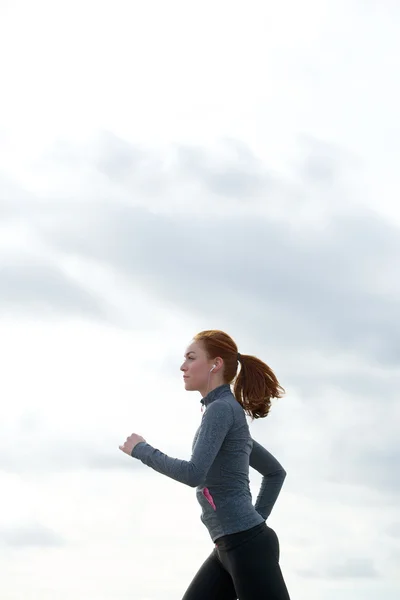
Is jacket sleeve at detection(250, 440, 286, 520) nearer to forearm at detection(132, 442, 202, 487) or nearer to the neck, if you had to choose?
the neck

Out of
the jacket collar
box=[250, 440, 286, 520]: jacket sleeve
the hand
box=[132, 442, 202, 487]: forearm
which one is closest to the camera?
box=[132, 442, 202, 487]: forearm

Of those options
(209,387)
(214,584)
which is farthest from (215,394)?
(214,584)

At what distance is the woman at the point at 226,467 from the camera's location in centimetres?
636

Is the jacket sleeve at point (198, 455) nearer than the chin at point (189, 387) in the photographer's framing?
Yes

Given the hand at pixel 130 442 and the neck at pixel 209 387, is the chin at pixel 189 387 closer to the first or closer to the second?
the neck at pixel 209 387

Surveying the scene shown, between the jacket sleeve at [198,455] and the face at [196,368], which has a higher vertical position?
the face at [196,368]

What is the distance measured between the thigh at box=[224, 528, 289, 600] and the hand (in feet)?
3.17

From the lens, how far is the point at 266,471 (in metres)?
7.47

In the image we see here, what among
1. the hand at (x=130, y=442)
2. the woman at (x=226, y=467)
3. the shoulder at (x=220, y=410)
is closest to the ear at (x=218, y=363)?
the woman at (x=226, y=467)

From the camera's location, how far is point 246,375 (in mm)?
6910

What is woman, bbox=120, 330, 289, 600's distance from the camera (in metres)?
6.36

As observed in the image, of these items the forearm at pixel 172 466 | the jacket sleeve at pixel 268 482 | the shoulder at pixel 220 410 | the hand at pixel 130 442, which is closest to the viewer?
the forearm at pixel 172 466

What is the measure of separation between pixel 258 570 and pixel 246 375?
1.32 m

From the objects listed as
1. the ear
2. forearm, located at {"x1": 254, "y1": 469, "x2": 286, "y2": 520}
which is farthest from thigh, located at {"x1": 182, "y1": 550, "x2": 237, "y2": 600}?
the ear
